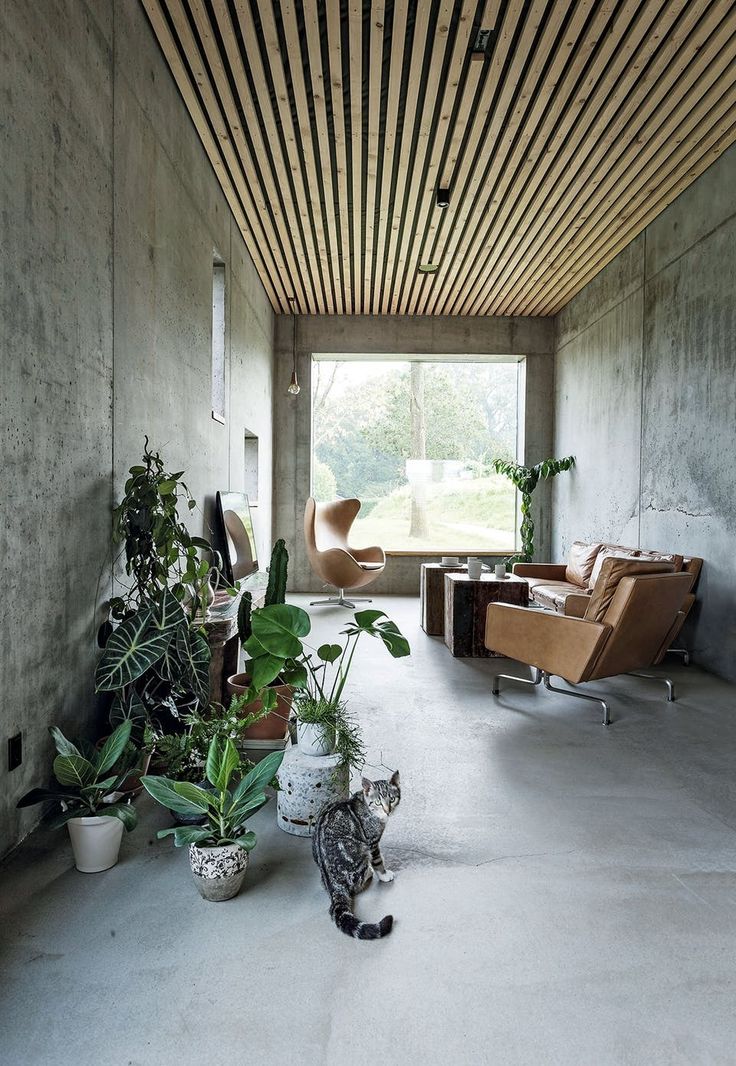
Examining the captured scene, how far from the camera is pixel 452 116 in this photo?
446 cm

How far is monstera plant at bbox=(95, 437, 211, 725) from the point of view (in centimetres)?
256

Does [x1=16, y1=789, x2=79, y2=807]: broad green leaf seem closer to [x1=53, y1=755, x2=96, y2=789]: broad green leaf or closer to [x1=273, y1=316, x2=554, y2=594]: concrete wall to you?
[x1=53, y1=755, x2=96, y2=789]: broad green leaf

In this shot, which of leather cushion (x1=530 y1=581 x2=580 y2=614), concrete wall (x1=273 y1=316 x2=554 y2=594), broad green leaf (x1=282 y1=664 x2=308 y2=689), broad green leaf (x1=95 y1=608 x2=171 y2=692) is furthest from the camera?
concrete wall (x1=273 y1=316 x2=554 y2=594)

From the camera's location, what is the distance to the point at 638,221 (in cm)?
595

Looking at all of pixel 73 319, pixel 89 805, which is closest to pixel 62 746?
pixel 89 805

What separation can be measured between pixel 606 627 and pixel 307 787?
199 centimetres

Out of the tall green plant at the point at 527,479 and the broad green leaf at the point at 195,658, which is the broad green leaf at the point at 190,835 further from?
the tall green plant at the point at 527,479

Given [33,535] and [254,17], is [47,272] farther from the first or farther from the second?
[254,17]

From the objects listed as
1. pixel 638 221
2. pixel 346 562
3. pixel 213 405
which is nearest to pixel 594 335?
pixel 638 221

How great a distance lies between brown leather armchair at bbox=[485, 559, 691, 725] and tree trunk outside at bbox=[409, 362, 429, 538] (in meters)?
5.87

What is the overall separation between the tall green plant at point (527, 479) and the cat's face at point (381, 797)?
654cm

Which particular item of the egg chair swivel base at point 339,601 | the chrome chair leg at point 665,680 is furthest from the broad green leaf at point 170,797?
the egg chair swivel base at point 339,601

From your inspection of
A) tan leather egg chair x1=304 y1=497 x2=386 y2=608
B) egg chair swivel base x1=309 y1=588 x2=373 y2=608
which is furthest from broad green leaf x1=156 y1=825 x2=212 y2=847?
egg chair swivel base x1=309 y1=588 x2=373 y2=608

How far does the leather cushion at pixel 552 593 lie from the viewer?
5.83 metres
